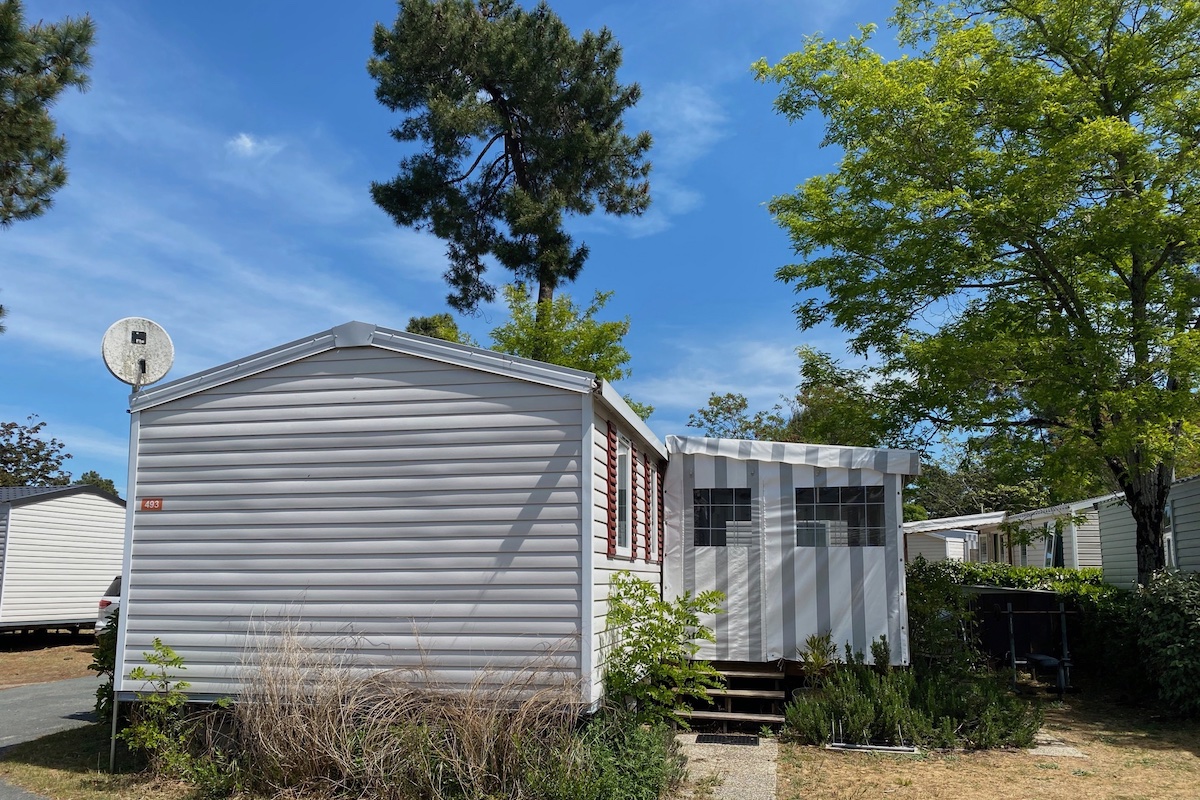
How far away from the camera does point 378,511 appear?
7.86 meters

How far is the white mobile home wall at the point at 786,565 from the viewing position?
10000mm

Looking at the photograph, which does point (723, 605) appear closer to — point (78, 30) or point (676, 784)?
point (676, 784)

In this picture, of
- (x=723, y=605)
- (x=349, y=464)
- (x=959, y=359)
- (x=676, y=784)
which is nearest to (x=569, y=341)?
(x=959, y=359)

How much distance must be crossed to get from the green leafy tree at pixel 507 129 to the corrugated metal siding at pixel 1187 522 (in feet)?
43.3

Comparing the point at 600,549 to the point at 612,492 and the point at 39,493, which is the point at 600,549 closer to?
the point at 612,492

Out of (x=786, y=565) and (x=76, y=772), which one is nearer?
(x=76, y=772)

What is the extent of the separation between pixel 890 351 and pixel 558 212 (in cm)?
941

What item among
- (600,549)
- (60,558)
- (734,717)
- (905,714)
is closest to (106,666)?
(600,549)

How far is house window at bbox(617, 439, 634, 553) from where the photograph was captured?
8.62 metres

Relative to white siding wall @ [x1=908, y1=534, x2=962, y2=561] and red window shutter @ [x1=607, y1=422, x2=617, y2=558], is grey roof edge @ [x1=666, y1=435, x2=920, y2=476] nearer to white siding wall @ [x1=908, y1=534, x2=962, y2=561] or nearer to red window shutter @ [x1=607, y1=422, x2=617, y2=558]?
red window shutter @ [x1=607, y1=422, x2=617, y2=558]

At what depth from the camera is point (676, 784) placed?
7.25m

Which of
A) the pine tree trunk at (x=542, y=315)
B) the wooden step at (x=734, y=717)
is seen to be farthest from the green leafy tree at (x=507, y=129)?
the wooden step at (x=734, y=717)

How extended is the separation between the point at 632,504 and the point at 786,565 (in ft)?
7.38

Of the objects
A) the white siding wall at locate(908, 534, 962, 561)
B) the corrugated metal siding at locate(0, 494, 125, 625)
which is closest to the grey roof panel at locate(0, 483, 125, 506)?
the corrugated metal siding at locate(0, 494, 125, 625)
